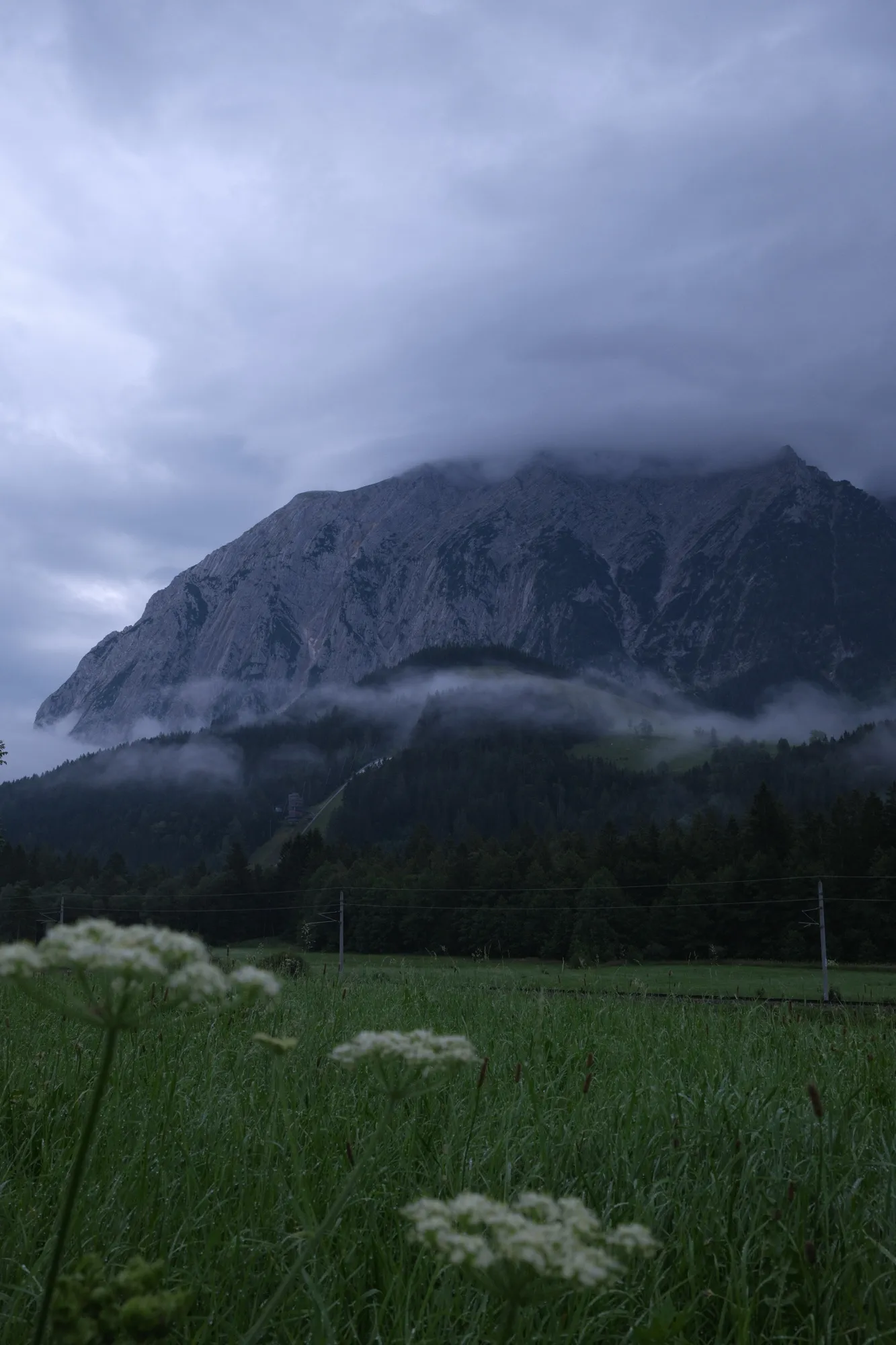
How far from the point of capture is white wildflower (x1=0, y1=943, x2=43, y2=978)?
1.75 m

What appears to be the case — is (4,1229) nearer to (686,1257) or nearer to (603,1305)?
(603,1305)

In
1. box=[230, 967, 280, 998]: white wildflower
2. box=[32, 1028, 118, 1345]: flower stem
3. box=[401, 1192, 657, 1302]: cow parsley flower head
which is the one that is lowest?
box=[401, 1192, 657, 1302]: cow parsley flower head

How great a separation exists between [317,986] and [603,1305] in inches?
380

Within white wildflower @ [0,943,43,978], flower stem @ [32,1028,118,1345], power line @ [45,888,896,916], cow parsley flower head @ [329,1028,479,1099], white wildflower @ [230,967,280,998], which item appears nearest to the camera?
flower stem @ [32,1028,118,1345]

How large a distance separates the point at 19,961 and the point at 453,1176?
299 cm

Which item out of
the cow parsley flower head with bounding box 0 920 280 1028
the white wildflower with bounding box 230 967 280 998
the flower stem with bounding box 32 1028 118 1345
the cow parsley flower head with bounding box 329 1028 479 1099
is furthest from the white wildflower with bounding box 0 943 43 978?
the cow parsley flower head with bounding box 329 1028 479 1099

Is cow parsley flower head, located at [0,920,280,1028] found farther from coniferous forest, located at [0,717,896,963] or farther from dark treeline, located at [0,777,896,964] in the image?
dark treeline, located at [0,777,896,964]

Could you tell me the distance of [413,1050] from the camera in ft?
7.31

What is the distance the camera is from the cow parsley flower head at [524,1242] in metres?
1.56

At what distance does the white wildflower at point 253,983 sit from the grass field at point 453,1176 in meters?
1.00

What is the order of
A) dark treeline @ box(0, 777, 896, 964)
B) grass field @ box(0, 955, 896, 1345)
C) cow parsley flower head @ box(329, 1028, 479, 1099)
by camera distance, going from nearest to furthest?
cow parsley flower head @ box(329, 1028, 479, 1099)
grass field @ box(0, 955, 896, 1345)
dark treeline @ box(0, 777, 896, 964)

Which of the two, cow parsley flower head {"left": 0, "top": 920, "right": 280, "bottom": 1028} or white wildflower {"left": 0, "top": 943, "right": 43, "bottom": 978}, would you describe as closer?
cow parsley flower head {"left": 0, "top": 920, "right": 280, "bottom": 1028}

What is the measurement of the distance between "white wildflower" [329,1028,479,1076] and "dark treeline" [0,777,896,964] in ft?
197

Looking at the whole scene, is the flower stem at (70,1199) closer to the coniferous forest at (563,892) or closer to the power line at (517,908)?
the coniferous forest at (563,892)
